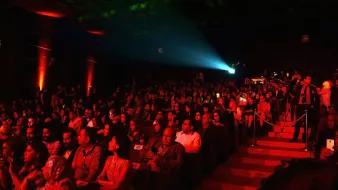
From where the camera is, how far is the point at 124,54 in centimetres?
2414

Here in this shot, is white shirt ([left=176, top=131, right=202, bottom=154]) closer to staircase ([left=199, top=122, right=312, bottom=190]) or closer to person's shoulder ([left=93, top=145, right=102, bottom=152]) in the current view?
staircase ([left=199, top=122, right=312, bottom=190])

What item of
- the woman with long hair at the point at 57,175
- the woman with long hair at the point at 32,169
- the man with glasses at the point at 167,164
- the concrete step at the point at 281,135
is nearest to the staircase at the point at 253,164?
the concrete step at the point at 281,135

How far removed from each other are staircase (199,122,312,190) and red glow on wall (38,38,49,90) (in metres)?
11.7

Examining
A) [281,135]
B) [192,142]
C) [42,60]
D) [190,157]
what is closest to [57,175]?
[190,157]

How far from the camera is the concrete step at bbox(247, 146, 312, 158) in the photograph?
9.46 metres

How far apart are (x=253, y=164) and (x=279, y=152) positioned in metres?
0.93

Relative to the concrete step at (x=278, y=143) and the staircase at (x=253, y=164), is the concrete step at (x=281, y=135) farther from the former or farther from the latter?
the concrete step at (x=278, y=143)

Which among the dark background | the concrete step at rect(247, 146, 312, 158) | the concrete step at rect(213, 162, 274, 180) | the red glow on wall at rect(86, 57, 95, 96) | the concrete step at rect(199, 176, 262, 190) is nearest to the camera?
the concrete step at rect(199, 176, 262, 190)

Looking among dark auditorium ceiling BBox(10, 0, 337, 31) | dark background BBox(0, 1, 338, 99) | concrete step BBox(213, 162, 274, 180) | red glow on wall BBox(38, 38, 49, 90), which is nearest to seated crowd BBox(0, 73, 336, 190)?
concrete step BBox(213, 162, 274, 180)

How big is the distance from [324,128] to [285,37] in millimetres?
16401

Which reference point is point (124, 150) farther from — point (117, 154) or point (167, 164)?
point (167, 164)

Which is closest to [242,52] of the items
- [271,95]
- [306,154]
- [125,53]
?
[125,53]

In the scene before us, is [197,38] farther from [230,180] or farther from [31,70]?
[230,180]

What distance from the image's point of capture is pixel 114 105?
14906 mm
